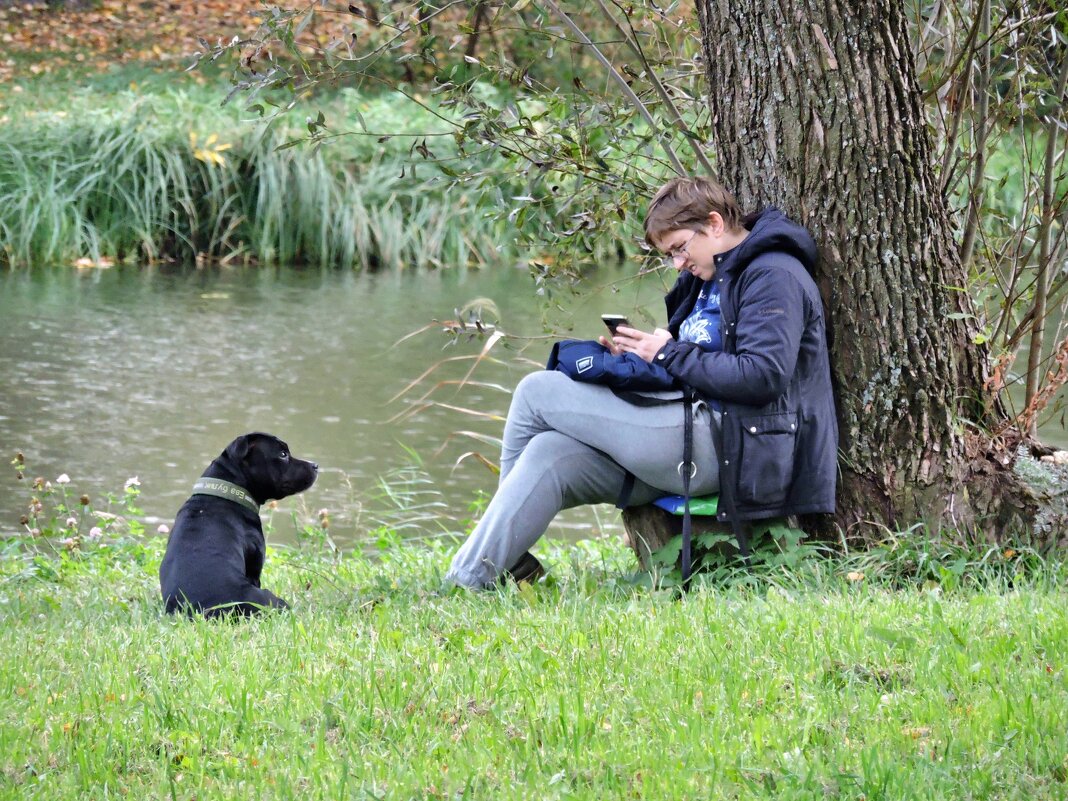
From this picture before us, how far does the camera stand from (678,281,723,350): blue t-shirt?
14.5ft

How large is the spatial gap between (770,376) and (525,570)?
3.38ft

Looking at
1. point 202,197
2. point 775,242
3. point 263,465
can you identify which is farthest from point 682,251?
point 202,197

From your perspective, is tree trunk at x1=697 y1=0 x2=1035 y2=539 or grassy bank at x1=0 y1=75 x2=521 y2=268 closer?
tree trunk at x1=697 y1=0 x2=1035 y2=539

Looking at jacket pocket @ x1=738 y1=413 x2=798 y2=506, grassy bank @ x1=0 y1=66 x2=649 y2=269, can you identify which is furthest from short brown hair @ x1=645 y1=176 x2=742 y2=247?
grassy bank @ x1=0 y1=66 x2=649 y2=269

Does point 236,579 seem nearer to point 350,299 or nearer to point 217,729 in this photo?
point 217,729

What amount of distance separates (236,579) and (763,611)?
174cm

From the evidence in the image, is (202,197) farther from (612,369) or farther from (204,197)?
(612,369)

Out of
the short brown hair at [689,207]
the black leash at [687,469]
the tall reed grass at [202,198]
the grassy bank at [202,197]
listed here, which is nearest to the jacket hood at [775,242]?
the short brown hair at [689,207]

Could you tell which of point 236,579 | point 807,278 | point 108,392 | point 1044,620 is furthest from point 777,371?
point 108,392

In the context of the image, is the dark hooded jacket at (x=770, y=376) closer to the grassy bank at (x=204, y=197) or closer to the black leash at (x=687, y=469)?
the black leash at (x=687, y=469)

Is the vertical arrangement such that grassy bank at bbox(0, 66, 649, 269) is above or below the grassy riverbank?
above

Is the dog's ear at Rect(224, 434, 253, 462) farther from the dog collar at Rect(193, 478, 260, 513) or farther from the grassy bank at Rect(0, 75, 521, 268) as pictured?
the grassy bank at Rect(0, 75, 521, 268)

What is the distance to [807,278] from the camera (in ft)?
14.1

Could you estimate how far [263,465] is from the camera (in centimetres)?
499
